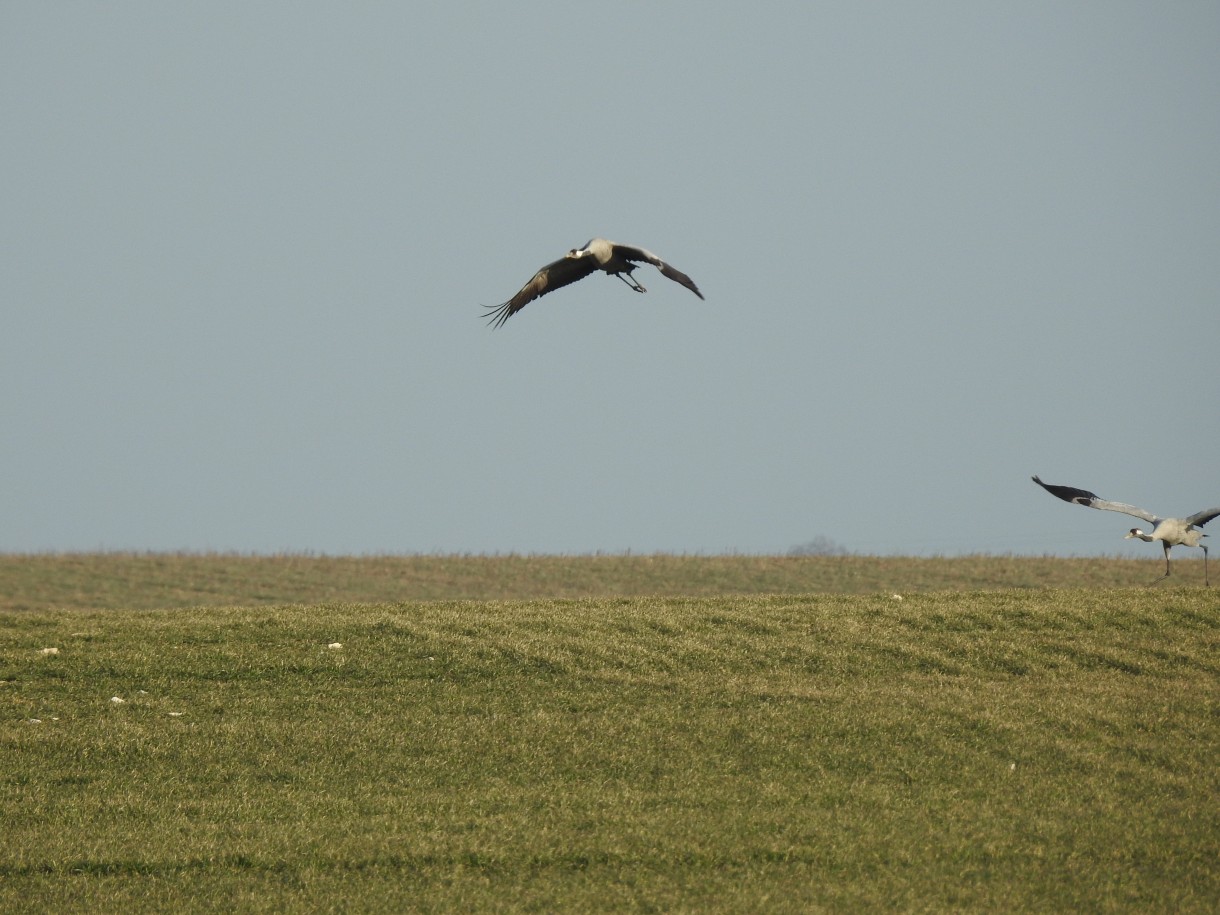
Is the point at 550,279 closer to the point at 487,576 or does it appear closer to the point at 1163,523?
the point at 1163,523

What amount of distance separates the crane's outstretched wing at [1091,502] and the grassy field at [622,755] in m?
1.37

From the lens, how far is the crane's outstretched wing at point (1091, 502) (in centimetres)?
1983

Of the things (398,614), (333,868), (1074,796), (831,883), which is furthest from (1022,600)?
(333,868)

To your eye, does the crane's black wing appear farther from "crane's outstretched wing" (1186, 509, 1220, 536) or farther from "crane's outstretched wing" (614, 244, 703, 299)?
"crane's outstretched wing" (614, 244, 703, 299)

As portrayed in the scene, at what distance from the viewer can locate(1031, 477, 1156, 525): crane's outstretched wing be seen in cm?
1983

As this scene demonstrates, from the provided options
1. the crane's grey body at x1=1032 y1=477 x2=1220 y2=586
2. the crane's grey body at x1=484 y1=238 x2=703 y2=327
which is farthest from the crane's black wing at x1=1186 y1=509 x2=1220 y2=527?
the crane's grey body at x1=484 y1=238 x2=703 y2=327

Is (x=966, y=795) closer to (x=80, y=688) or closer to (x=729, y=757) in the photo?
(x=729, y=757)

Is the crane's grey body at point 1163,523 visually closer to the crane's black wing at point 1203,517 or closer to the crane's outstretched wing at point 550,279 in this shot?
the crane's black wing at point 1203,517

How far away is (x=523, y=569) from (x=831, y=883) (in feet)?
110

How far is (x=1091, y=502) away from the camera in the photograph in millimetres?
19922

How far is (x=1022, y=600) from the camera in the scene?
803 inches

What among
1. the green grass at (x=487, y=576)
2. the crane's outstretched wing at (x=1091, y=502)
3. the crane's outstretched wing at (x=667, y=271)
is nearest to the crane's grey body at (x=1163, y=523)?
the crane's outstretched wing at (x=1091, y=502)

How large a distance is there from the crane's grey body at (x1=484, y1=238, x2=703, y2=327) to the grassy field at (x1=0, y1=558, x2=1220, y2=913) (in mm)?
4682

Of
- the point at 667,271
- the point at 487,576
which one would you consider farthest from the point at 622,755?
the point at 487,576
